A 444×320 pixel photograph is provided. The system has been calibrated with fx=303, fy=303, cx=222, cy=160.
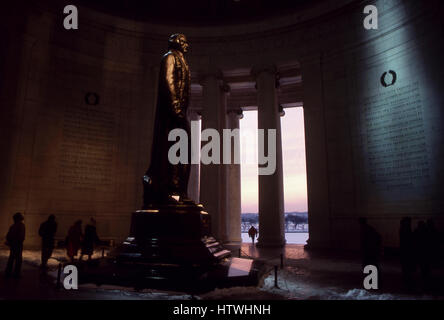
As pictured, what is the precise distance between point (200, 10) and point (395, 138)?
47.0 feet

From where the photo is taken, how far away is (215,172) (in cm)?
1841

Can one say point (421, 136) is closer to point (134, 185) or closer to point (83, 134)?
point (134, 185)

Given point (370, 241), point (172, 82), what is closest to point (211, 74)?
point (172, 82)

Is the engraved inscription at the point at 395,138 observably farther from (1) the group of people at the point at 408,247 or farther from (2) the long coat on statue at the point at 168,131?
(2) the long coat on statue at the point at 168,131

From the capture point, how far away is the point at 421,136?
1318 cm

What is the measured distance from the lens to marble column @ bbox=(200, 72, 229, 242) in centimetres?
1814

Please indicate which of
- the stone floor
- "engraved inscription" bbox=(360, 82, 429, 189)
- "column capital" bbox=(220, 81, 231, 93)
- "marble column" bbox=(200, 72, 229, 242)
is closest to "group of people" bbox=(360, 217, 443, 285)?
the stone floor

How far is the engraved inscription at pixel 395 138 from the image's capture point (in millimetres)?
13305

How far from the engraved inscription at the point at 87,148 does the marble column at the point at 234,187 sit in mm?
9263

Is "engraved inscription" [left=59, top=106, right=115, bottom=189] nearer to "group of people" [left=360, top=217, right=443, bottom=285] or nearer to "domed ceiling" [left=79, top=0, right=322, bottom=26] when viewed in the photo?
"domed ceiling" [left=79, top=0, right=322, bottom=26]

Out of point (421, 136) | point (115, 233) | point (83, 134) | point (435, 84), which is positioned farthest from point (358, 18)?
point (115, 233)

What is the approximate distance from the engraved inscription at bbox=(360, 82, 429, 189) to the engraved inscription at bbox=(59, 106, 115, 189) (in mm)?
13893

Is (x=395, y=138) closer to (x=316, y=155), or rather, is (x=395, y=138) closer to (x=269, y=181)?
(x=316, y=155)

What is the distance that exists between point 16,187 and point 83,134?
4107 millimetres
